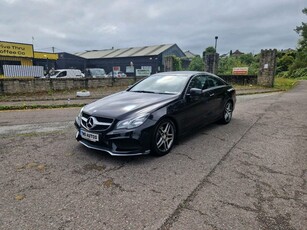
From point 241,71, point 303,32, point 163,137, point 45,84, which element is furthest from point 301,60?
point 163,137

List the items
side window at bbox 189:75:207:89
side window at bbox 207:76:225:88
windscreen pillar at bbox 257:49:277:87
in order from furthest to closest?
Result: windscreen pillar at bbox 257:49:277:87 → side window at bbox 207:76:225:88 → side window at bbox 189:75:207:89

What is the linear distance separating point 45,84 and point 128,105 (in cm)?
1139

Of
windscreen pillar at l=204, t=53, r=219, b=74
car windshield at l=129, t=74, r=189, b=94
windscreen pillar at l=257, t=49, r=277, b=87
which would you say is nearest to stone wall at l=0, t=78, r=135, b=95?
windscreen pillar at l=204, t=53, r=219, b=74

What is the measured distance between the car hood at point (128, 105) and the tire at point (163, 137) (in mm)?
337

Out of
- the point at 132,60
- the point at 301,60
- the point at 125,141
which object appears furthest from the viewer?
the point at 132,60

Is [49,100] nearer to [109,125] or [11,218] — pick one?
[109,125]

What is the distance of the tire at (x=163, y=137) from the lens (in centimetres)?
391

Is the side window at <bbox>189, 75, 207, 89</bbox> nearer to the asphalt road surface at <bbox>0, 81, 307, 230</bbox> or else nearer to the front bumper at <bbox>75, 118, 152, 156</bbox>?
the asphalt road surface at <bbox>0, 81, 307, 230</bbox>

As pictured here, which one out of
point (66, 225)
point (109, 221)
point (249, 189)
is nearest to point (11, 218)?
point (66, 225)

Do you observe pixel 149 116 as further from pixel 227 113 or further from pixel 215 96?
pixel 227 113

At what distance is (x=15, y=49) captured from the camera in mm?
24125

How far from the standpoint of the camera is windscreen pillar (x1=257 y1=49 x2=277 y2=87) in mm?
19156

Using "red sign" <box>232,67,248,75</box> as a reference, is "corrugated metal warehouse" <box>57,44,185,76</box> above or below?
above

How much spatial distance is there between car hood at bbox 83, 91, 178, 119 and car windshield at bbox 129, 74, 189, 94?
11.2 inches
